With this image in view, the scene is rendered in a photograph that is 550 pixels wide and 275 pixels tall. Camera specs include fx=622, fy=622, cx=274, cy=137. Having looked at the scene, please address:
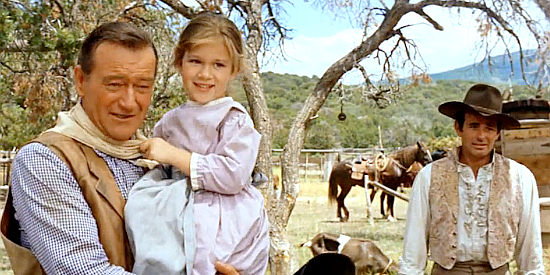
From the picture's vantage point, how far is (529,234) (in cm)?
247

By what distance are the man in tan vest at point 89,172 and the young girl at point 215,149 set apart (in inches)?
2.4

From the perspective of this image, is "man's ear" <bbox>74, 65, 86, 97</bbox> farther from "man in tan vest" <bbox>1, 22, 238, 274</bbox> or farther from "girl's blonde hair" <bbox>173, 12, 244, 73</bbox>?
"girl's blonde hair" <bbox>173, 12, 244, 73</bbox>

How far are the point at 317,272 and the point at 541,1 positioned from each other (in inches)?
199

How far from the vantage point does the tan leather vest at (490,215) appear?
2432 millimetres

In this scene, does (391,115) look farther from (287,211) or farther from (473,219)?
(473,219)

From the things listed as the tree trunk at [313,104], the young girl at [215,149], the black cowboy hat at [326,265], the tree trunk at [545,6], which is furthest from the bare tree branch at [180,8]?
the black cowboy hat at [326,265]

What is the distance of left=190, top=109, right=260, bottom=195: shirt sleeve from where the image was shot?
124 cm

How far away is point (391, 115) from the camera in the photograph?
54.4m

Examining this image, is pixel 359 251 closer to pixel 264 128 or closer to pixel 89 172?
pixel 264 128

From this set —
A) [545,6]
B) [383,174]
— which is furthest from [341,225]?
[545,6]

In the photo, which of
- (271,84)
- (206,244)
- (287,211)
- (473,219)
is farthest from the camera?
(271,84)

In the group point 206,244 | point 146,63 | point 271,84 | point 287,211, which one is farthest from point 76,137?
point 271,84

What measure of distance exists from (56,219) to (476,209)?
1.84 meters

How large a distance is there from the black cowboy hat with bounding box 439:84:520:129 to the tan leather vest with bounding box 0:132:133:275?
1.70 m
